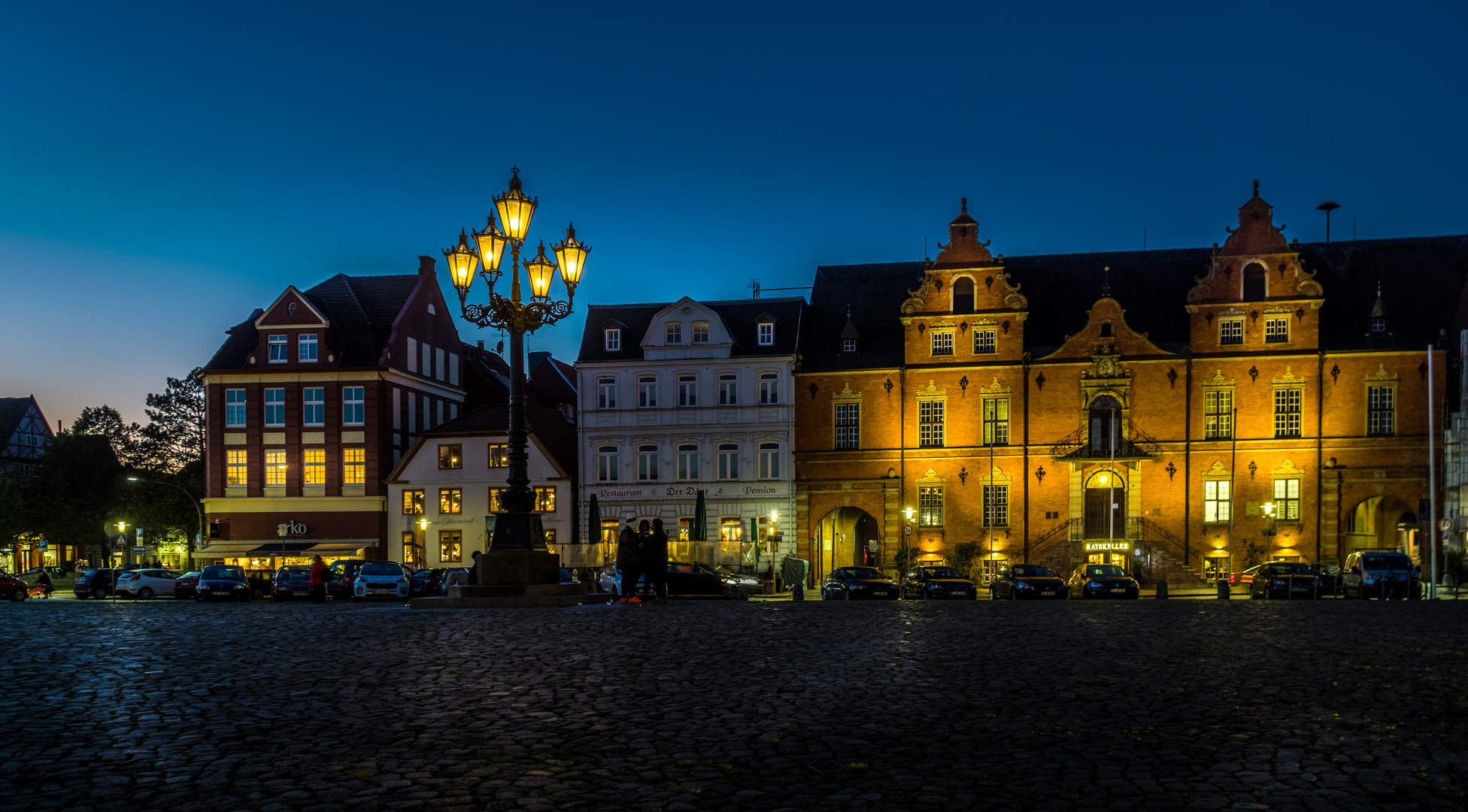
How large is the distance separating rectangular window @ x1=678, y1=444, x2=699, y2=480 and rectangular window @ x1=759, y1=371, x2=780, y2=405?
4021 millimetres

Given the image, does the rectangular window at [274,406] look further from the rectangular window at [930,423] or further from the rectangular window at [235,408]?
the rectangular window at [930,423]

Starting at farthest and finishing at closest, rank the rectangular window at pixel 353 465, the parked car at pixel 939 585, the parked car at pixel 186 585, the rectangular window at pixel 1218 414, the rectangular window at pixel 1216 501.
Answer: the rectangular window at pixel 353 465, the rectangular window at pixel 1218 414, the rectangular window at pixel 1216 501, the parked car at pixel 186 585, the parked car at pixel 939 585

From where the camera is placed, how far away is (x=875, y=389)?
53.7 m

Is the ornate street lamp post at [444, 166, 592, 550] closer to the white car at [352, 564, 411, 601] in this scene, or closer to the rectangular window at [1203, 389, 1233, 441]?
the white car at [352, 564, 411, 601]

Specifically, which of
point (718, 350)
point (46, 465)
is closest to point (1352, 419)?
point (718, 350)

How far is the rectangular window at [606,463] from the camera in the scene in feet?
184

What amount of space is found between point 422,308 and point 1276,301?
41637 mm

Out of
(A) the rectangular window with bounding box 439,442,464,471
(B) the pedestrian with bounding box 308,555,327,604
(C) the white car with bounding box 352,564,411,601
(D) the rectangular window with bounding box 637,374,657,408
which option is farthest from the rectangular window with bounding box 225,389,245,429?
(C) the white car with bounding box 352,564,411,601

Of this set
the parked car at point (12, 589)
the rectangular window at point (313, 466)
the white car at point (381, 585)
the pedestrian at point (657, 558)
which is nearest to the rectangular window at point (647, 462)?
the rectangular window at point (313, 466)

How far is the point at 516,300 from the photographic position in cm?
2345

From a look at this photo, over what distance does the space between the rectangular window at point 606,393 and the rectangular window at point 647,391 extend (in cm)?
117

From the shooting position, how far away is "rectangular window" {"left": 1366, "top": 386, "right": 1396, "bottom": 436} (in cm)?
4972

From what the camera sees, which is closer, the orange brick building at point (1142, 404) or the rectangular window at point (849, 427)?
the orange brick building at point (1142, 404)

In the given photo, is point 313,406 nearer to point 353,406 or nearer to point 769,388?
point 353,406
